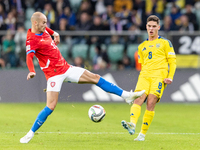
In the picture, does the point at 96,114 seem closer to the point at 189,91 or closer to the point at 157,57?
the point at 157,57

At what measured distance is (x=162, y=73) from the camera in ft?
24.1

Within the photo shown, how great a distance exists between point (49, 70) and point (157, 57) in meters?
2.02

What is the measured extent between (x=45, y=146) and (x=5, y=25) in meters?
9.94

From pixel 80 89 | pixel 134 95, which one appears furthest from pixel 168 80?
pixel 80 89

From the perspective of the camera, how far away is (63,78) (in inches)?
284

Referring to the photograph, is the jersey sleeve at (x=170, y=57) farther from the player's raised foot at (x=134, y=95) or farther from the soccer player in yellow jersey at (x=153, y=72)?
the player's raised foot at (x=134, y=95)

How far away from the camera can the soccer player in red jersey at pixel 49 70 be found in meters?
6.96

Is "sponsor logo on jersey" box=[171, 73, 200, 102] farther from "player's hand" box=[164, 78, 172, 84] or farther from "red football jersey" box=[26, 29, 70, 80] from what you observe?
"red football jersey" box=[26, 29, 70, 80]

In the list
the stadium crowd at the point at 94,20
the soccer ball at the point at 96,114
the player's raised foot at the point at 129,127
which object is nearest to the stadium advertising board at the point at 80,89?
the stadium crowd at the point at 94,20

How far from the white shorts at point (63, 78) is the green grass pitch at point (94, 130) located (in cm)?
100


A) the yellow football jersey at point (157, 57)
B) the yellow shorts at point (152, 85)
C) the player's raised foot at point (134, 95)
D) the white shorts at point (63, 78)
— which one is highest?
the yellow football jersey at point (157, 57)

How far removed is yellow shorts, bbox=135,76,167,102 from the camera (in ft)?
23.7

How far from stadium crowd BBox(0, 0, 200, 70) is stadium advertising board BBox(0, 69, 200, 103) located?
1.75 ft

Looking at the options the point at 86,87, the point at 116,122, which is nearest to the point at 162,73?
the point at 116,122
